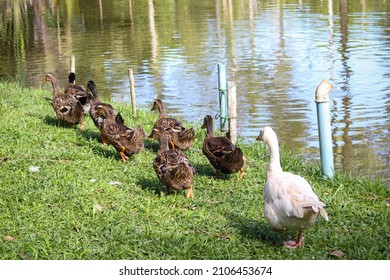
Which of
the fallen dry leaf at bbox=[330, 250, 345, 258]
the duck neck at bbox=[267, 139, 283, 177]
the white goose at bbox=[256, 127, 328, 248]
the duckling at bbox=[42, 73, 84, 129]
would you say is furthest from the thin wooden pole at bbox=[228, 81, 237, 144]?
the fallen dry leaf at bbox=[330, 250, 345, 258]

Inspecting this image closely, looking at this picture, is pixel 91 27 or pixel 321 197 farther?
pixel 91 27

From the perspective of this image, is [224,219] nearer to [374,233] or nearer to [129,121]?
[374,233]

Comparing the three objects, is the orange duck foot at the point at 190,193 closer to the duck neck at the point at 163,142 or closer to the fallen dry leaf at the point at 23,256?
the duck neck at the point at 163,142

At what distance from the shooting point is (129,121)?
39.7 feet

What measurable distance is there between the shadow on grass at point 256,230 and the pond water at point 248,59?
328 cm

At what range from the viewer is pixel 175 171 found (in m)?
7.67

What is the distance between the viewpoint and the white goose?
19.6 feet

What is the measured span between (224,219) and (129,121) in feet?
17.3

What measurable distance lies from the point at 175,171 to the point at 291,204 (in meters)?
1.92

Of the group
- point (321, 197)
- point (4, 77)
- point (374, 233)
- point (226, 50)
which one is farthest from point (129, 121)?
point (226, 50)

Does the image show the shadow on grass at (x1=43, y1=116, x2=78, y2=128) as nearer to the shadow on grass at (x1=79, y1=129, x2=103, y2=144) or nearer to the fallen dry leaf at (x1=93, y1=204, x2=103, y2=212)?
the shadow on grass at (x1=79, y1=129, x2=103, y2=144)

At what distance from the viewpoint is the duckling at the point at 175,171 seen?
767cm

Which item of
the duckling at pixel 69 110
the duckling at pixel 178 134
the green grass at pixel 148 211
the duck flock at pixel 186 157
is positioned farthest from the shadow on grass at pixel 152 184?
the duckling at pixel 69 110

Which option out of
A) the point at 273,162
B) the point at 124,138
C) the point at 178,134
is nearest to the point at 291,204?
the point at 273,162
